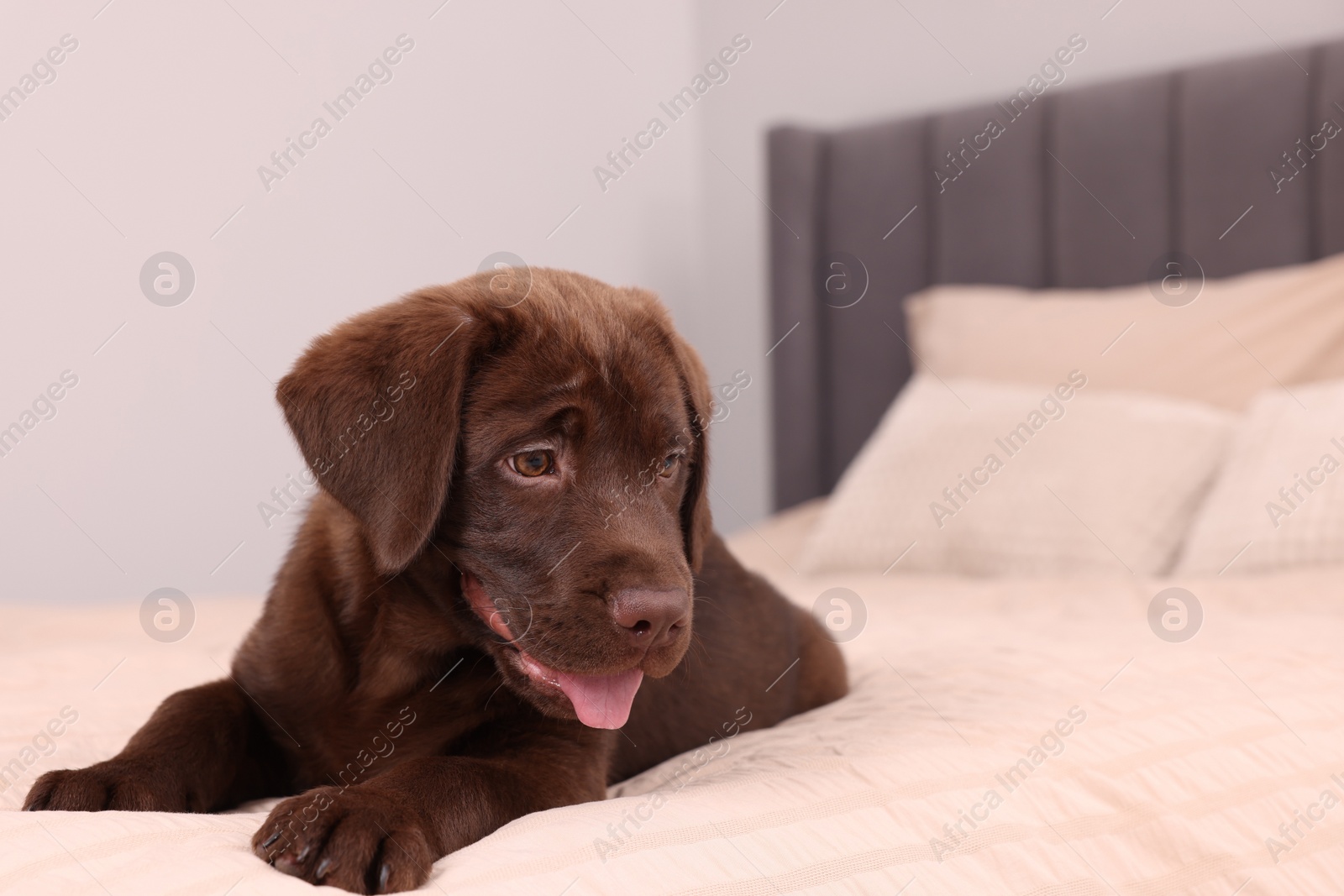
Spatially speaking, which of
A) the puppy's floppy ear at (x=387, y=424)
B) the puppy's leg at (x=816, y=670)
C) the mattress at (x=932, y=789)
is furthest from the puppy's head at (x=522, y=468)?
the puppy's leg at (x=816, y=670)

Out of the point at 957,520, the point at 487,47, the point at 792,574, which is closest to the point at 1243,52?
the point at 957,520

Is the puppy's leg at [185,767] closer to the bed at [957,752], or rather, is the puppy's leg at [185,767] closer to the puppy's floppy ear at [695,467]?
the bed at [957,752]

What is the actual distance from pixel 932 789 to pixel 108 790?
0.92 m

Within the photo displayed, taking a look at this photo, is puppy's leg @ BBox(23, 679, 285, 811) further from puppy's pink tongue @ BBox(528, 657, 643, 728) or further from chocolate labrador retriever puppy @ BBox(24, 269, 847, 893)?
puppy's pink tongue @ BBox(528, 657, 643, 728)

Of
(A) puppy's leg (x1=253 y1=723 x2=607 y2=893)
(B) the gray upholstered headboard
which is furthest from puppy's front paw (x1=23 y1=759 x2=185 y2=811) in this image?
(B) the gray upholstered headboard

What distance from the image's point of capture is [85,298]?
3.69 metres

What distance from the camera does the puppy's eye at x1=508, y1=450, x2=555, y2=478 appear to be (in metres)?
1.43

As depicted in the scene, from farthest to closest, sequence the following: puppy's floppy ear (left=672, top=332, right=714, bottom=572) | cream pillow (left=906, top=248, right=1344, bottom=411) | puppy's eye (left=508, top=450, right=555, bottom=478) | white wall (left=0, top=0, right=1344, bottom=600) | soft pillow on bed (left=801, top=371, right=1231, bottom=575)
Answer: white wall (left=0, top=0, right=1344, bottom=600)
cream pillow (left=906, top=248, right=1344, bottom=411)
soft pillow on bed (left=801, top=371, right=1231, bottom=575)
puppy's floppy ear (left=672, top=332, right=714, bottom=572)
puppy's eye (left=508, top=450, right=555, bottom=478)

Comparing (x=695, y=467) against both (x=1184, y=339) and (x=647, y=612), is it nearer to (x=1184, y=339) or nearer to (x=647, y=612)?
(x=647, y=612)

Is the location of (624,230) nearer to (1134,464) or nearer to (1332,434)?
(1134,464)

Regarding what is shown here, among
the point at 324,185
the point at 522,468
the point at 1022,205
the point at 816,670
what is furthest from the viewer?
→ the point at 1022,205

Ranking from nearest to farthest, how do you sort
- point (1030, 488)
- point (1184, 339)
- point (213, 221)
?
point (1030, 488) < point (1184, 339) < point (213, 221)

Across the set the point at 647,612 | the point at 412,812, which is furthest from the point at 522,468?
the point at 412,812

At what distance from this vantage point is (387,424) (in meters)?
1.37
